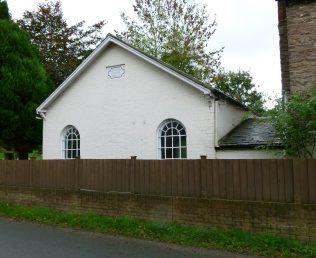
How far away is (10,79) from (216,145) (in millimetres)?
10452

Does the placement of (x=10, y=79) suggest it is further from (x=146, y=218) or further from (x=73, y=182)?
(x=146, y=218)

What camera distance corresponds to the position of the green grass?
26.6 ft

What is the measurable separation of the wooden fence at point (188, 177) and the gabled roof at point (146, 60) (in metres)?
3.68

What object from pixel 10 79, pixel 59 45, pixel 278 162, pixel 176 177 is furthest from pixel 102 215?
pixel 59 45

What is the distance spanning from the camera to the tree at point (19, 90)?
1838 cm

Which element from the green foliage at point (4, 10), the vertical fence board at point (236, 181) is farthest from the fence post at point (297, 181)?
the green foliage at point (4, 10)

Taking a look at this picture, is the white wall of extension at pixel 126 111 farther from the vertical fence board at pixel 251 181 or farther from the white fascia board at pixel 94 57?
the vertical fence board at pixel 251 181

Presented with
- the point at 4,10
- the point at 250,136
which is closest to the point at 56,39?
the point at 4,10

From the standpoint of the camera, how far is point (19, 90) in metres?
18.9

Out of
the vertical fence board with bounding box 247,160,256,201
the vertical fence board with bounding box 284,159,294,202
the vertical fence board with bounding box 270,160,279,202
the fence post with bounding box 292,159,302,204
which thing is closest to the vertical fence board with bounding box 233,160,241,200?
the vertical fence board with bounding box 247,160,256,201

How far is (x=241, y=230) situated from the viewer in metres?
9.14

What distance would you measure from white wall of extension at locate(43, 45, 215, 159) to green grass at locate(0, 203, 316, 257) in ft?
13.7

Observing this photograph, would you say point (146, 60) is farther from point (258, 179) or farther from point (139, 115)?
point (258, 179)

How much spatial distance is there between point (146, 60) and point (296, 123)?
6901 millimetres
